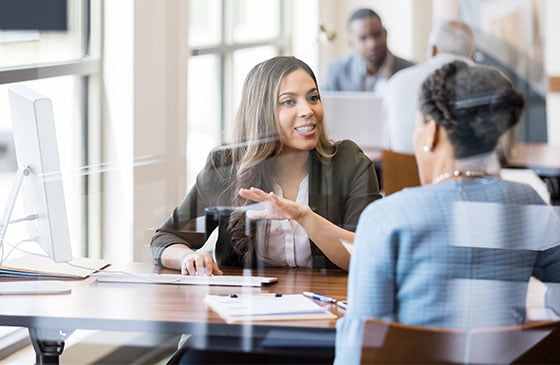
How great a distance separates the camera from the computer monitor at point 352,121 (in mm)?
1984

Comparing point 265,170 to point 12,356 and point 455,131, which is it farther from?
point 12,356

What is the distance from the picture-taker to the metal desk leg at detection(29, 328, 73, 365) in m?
2.14

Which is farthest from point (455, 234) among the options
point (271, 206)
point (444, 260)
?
point (271, 206)

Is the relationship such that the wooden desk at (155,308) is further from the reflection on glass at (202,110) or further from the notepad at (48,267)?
the reflection on glass at (202,110)

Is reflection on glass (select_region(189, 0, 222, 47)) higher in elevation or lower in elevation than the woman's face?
higher

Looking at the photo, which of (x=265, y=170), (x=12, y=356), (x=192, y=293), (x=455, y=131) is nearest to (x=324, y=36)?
(x=265, y=170)

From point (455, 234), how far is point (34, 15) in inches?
45.7

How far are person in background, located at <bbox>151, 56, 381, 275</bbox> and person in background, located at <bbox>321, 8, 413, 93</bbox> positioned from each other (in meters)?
0.13

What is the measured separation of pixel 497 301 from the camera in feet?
5.94

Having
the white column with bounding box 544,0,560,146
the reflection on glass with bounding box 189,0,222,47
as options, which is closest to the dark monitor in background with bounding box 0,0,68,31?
the reflection on glass with bounding box 189,0,222,47

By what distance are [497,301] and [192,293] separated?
60cm

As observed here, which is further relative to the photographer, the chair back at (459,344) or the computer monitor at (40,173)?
the computer monitor at (40,173)

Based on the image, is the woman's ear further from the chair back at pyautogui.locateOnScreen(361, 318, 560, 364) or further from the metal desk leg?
the metal desk leg

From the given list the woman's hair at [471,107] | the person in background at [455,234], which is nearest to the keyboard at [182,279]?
the person in background at [455,234]
